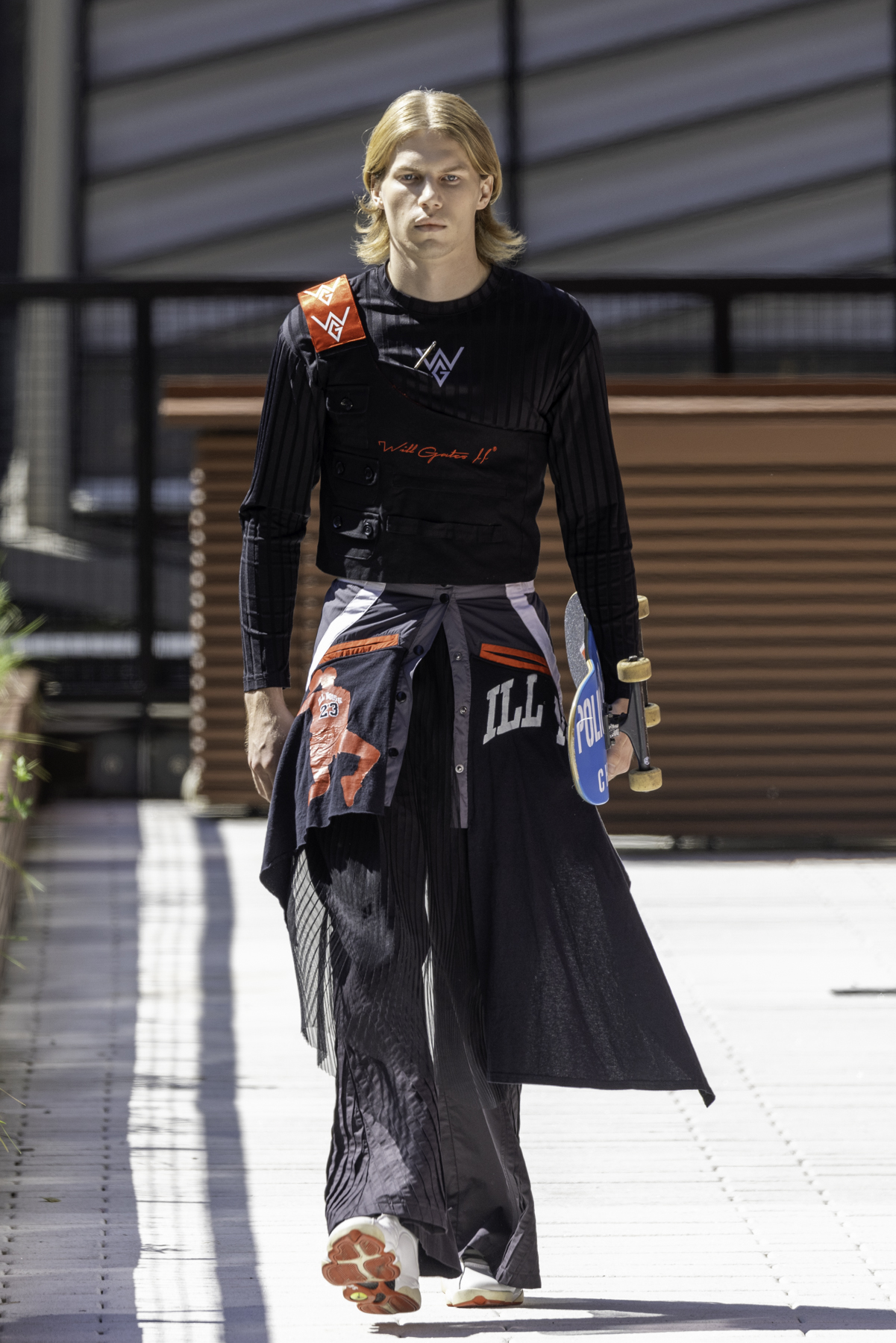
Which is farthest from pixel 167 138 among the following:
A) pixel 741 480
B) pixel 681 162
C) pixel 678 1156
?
pixel 678 1156

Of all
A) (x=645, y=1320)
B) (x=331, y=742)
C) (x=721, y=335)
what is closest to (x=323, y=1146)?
(x=645, y=1320)

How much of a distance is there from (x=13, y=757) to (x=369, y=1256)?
13.6ft

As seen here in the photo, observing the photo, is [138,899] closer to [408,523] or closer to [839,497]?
[839,497]

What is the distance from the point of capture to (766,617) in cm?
852

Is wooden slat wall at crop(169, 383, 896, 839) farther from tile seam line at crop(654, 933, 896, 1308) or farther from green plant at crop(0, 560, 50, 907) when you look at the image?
tile seam line at crop(654, 933, 896, 1308)

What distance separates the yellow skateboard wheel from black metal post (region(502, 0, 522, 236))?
1041 cm

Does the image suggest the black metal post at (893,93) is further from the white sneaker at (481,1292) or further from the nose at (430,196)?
the white sneaker at (481,1292)

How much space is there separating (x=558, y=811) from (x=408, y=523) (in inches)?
21.2

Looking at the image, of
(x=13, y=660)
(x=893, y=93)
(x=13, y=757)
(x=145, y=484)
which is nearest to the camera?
(x=13, y=757)

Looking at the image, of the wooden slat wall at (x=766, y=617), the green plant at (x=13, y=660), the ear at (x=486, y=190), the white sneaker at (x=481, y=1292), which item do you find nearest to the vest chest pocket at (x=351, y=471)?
A: the ear at (x=486, y=190)

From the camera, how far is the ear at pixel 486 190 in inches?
138

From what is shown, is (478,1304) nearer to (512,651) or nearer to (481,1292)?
(481,1292)

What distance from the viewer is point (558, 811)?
3.51m

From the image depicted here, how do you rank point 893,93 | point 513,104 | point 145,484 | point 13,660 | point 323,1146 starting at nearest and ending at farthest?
point 323,1146 < point 13,660 < point 145,484 < point 513,104 < point 893,93
